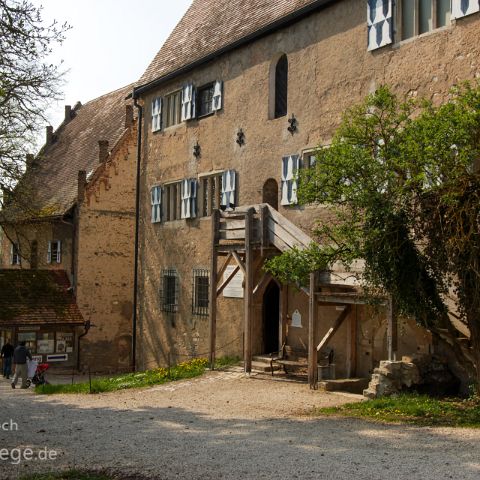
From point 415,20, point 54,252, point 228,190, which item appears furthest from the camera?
point 54,252

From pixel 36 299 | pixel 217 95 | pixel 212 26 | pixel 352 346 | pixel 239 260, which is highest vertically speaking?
pixel 212 26

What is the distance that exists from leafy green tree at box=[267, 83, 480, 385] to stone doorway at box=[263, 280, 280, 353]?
7690 mm

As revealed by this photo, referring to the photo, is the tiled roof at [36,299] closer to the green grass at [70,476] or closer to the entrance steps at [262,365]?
the entrance steps at [262,365]

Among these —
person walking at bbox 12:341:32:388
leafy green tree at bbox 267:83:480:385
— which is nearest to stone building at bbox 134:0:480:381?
leafy green tree at bbox 267:83:480:385

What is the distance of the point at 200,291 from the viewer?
22141 mm

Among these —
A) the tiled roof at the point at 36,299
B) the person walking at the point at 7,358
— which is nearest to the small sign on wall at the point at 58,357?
the tiled roof at the point at 36,299

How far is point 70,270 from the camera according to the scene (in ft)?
92.2

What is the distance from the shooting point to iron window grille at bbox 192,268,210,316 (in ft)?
71.6

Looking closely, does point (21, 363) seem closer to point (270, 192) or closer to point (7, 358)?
point (7, 358)

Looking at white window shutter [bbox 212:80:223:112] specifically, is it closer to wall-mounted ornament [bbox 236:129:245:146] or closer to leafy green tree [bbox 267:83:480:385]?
wall-mounted ornament [bbox 236:129:245:146]

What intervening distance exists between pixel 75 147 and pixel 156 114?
10.2 metres

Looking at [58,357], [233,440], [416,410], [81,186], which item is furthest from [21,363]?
[416,410]

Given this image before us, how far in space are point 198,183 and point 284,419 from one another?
38.1 feet

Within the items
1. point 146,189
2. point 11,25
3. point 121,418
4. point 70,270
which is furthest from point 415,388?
point 70,270
